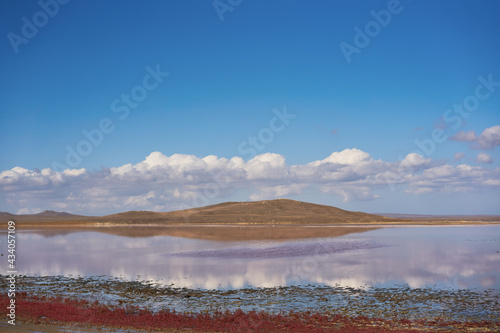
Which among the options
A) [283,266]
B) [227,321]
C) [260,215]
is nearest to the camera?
[227,321]

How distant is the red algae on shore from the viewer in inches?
611

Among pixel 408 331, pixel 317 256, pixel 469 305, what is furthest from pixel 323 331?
pixel 317 256

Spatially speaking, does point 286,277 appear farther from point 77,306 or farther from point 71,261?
point 71,261

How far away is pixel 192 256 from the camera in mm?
38438

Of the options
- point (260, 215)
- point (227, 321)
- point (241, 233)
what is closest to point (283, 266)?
point (227, 321)

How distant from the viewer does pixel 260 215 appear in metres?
130

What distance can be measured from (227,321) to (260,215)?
114 metres

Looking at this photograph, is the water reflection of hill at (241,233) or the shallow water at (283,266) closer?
the shallow water at (283,266)

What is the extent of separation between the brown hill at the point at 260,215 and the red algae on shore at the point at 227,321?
9592 centimetres

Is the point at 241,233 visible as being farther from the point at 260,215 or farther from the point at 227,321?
the point at 260,215

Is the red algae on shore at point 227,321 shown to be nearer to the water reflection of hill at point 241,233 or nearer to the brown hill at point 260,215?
the water reflection of hill at point 241,233

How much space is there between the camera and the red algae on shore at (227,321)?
611 inches

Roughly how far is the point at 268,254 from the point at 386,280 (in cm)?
1511

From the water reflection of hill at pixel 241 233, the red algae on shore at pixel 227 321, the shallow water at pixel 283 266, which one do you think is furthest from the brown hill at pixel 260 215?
the red algae on shore at pixel 227 321
